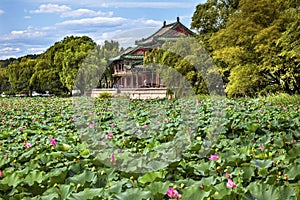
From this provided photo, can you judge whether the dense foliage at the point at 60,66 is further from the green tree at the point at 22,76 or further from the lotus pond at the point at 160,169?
the lotus pond at the point at 160,169

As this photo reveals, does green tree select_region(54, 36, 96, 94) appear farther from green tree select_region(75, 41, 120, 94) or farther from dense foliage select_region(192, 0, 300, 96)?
dense foliage select_region(192, 0, 300, 96)

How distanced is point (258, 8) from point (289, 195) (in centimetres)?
1190

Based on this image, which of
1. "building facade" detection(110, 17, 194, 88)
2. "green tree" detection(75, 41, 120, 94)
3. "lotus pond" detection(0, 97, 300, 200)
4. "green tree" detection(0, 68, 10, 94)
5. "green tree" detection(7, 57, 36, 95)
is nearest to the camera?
"lotus pond" detection(0, 97, 300, 200)

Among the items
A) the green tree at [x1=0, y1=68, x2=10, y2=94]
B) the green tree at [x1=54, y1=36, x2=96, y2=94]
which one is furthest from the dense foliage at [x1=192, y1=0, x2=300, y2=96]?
the green tree at [x1=0, y1=68, x2=10, y2=94]

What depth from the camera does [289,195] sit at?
6.72 ft

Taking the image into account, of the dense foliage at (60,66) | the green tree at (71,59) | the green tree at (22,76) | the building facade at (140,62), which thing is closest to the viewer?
the building facade at (140,62)

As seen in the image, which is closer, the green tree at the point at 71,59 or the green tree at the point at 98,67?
the green tree at the point at 98,67

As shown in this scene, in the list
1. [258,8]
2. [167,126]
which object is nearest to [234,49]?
[258,8]

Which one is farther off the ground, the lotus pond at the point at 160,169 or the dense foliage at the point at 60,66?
the dense foliage at the point at 60,66

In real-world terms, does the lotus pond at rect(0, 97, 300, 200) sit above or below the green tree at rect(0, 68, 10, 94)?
below

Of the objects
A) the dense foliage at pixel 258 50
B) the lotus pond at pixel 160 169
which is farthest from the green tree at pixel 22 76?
the lotus pond at pixel 160 169

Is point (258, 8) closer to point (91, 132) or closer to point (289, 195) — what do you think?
point (91, 132)

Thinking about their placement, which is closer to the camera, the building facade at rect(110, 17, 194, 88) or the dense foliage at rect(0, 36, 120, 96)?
the building facade at rect(110, 17, 194, 88)

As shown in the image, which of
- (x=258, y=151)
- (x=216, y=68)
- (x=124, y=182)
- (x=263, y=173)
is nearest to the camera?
(x=124, y=182)
